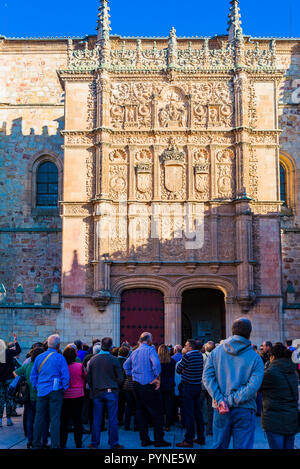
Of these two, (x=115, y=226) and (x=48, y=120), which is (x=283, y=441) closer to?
(x=115, y=226)

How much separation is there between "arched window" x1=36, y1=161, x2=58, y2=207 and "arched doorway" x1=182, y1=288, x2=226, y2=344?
26.5 ft

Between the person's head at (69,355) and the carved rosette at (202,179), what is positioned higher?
the carved rosette at (202,179)

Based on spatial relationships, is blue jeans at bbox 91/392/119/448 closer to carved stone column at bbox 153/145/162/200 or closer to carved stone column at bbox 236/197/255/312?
carved stone column at bbox 236/197/255/312

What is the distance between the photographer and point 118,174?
79.8 feet

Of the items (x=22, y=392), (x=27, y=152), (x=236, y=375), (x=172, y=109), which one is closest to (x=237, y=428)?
(x=236, y=375)

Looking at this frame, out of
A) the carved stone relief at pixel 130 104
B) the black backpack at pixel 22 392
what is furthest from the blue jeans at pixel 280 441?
the carved stone relief at pixel 130 104

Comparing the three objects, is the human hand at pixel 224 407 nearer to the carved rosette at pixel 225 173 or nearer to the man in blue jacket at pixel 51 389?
the man in blue jacket at pixel 51 389

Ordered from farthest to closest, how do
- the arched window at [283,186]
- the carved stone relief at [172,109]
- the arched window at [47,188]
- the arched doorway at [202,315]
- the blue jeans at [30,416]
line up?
the arched window at [47,188] < the arched window at [283,186] < the arched doorway at [202,315] < the carved stone relief at [172,109] < the blue jeans at [30,416]

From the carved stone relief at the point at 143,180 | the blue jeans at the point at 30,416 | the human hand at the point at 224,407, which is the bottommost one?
the blue jeans at the point at 30,416

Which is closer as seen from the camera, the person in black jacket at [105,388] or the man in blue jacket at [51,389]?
the man in blue jacket at [51,389]

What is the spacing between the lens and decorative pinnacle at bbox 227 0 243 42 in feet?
82.0

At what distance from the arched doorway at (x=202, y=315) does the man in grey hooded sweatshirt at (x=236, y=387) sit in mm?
19985

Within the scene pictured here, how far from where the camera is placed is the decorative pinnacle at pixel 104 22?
25094mm
